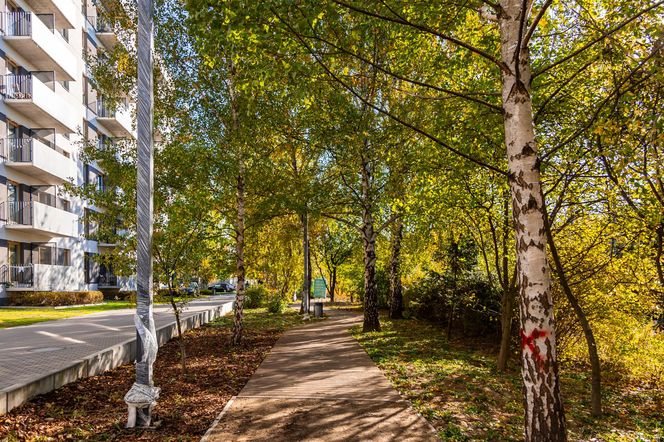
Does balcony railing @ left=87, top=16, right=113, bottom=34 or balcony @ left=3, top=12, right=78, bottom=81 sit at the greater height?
balcony railing @ left=87, top=16, right=113, bottom=34

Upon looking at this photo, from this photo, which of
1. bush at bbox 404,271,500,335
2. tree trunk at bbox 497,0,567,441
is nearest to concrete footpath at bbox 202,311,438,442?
tree trunk at bbox 497,0,567,441

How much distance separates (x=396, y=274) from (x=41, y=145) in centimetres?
1956

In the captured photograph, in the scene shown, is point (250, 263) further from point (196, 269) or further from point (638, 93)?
point (638, 93)

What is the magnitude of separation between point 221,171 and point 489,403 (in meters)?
7.93

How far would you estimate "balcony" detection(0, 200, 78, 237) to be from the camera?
22564 mm

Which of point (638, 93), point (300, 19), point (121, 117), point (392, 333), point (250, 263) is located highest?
point (121, 117)

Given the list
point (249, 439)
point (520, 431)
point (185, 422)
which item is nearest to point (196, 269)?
point (185, 422)

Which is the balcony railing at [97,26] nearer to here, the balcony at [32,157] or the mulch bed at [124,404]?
the balcony at [32,157]

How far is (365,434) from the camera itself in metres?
5.48

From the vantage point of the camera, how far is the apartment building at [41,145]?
74.8ft

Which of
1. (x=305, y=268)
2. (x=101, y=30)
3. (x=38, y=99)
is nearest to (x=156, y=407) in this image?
(x=305, y=268)

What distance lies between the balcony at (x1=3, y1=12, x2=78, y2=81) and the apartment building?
45mm

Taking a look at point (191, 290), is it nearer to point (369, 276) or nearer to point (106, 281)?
point (369, 276)

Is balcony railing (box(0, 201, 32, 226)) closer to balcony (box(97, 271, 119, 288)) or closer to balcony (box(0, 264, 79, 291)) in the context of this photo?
balcony (box(0, 264, 79, 291))
